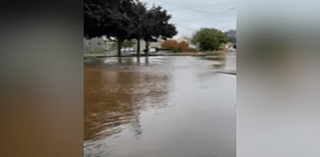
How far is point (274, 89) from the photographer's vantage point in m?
2.40

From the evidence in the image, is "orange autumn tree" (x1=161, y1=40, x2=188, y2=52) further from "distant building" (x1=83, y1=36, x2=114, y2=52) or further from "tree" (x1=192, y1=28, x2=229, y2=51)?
"distant building" (x1=83, y1=36, x2=114, y2=52)

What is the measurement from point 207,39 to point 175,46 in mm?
10374

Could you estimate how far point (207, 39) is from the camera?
2648 inches

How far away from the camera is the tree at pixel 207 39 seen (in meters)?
65.9

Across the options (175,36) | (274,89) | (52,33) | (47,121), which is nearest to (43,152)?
(47,121)

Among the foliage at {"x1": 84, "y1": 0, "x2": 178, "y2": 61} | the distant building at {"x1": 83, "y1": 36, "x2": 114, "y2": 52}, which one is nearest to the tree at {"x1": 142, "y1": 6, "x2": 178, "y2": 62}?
the foliage at {"x1": 84, "y1": 0, "x2": 178, "y2": 61}

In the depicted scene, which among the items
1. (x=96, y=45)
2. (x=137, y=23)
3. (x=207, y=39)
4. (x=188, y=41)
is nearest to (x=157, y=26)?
(x=137, y=23)

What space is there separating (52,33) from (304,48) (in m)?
1.90

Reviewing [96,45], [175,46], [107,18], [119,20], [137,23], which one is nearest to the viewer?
[107,18]

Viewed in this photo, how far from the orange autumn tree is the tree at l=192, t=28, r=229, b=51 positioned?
16.4 feet

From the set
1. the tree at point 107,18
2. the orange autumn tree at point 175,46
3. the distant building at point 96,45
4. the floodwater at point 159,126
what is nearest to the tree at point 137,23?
the tree at point 107,18

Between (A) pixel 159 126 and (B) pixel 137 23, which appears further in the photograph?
(B) pixel 137 23

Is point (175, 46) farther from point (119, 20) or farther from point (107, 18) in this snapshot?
point (107, 18)

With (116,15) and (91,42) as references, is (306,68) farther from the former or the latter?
(91,42)
